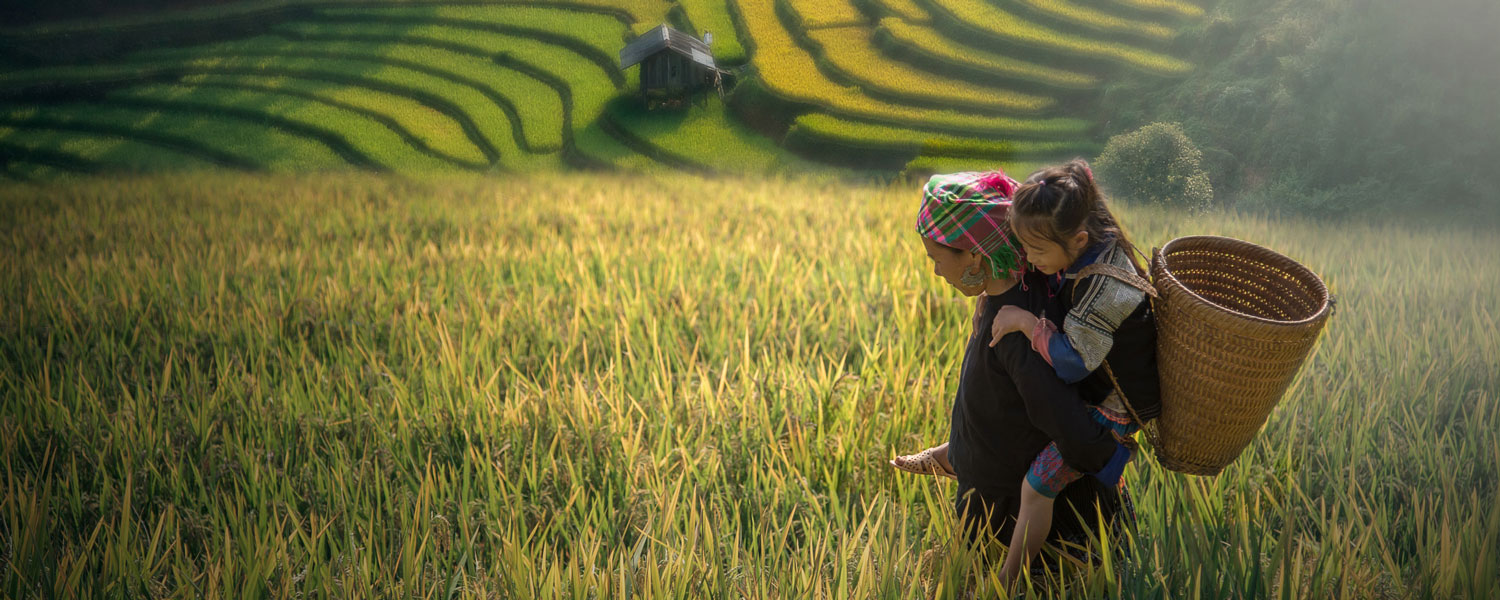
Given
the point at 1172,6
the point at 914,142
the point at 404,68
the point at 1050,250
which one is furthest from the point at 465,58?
the point at 1050,250

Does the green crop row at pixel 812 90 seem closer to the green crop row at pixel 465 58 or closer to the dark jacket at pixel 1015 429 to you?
the green crop row at pixel 465 58

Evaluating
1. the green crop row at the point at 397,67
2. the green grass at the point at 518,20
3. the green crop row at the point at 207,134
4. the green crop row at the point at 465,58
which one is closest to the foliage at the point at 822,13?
the green grass at the point at 518,20

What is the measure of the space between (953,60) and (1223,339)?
5428 mm

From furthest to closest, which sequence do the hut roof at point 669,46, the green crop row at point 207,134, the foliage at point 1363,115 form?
the green crop row at point 207,134 → the hut roof at point 669,46 → the foliage at point 1363,115

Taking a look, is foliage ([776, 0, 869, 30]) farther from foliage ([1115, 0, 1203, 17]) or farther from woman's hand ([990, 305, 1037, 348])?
woman's hand ([990, 305, 1037, 348])

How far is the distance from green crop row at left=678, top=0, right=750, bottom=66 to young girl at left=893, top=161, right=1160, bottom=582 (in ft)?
15.4

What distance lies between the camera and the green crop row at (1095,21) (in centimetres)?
562

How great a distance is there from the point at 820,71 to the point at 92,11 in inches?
210

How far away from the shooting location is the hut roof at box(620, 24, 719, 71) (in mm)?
5211

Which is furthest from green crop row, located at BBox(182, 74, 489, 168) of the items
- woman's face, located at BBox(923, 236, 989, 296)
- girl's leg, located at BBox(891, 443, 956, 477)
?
woman's face, located at BBox(923, 236, 989, 296)

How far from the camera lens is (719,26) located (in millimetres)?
5879

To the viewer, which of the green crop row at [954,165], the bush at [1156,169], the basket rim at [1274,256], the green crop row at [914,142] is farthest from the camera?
the green crop row at [914,142]

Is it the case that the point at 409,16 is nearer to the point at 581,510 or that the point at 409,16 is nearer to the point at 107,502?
the point at 107,502

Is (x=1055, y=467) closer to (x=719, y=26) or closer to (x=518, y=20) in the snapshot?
Result: (x=719, y=26)
